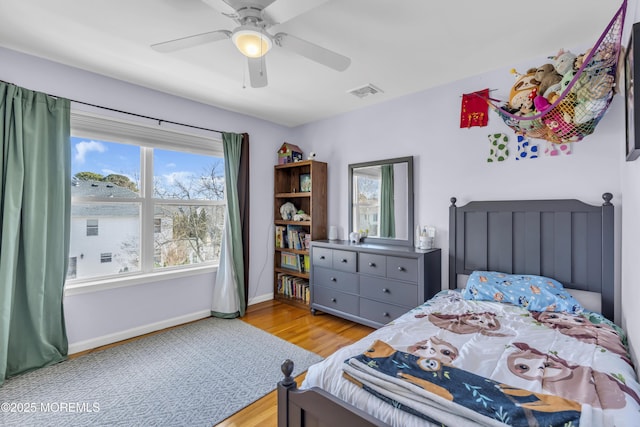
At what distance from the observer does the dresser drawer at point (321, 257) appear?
334cm

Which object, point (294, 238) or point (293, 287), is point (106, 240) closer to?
point (294, 238)

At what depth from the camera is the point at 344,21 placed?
192 cm

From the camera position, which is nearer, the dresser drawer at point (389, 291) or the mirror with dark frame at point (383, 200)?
the dresser drawer at point (389, 291)

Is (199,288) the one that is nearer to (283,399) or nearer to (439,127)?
(283,399)

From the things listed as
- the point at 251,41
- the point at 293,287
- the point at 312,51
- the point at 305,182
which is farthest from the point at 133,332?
the point at 312,51

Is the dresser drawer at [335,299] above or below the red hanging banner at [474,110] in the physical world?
below

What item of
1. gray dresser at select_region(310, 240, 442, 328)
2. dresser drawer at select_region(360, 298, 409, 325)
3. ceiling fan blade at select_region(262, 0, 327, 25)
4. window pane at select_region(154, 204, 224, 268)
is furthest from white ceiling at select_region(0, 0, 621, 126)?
dresser drawer at select_region(360, 298, 409, 325)

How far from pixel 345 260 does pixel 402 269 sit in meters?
0.66

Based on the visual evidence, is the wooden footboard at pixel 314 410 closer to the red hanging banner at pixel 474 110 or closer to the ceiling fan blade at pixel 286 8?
the ceiling fan blade at pixel 286 8

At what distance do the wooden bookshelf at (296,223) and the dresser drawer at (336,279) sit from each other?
27 cm

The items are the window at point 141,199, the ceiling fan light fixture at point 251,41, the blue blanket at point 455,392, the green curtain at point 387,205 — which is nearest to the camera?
the blue blanket at point 455,392

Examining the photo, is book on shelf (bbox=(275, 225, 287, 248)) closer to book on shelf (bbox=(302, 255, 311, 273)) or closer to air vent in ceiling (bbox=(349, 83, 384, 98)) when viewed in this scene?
book on shelf (bbox=(302, 255, 311, 273))

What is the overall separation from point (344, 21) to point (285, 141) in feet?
8.08

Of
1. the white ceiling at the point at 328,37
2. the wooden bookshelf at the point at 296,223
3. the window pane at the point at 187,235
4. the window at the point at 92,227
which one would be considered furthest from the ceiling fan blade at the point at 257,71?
the window at the point at 92,227
